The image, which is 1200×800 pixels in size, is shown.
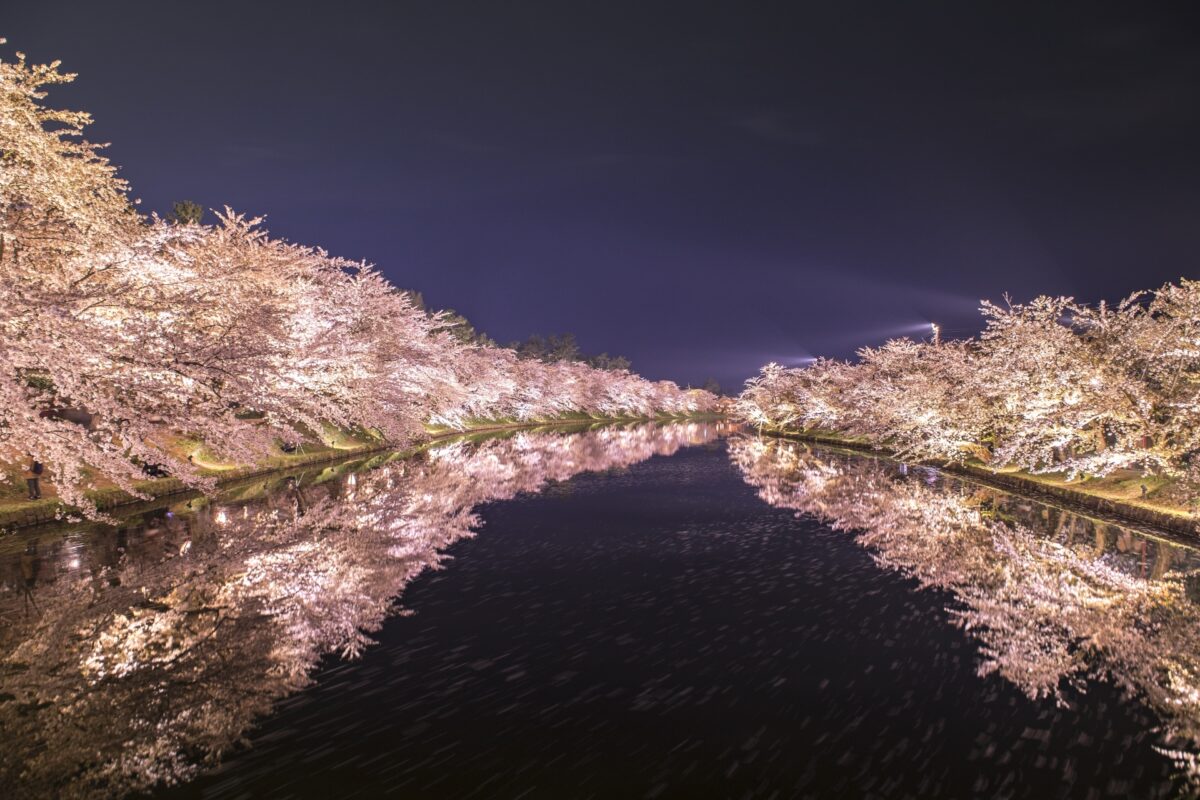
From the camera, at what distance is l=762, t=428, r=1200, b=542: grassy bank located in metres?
21.0

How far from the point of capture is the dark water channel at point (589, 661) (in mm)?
6570

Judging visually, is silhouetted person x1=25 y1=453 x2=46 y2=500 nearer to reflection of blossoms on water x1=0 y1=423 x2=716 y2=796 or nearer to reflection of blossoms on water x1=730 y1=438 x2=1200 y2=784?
reflection of blossoms on water x1=0 y1=423 x2=716 y2=796

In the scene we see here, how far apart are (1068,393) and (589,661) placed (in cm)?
2900

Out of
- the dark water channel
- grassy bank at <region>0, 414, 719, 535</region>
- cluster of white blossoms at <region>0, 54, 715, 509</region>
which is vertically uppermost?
cluster of white blossoms at <region>0, 54, 715, 509</region>

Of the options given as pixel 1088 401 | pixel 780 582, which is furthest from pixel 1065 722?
pixel 1088 401

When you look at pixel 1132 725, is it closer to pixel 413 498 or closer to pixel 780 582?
pixel 780 582

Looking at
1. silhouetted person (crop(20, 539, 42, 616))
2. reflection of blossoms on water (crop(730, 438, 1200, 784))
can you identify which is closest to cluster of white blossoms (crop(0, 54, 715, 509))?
silhouetted person (crop(20, 539, 42, 616))

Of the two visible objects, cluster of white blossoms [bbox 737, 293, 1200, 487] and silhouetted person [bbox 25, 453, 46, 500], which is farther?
cluster of white blossoms [bbox 737, 293, 1200, 487]

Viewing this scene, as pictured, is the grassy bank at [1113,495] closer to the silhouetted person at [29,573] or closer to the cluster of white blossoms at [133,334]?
the cluster of white blossoms at [133,334]

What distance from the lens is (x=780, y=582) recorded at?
1388cm

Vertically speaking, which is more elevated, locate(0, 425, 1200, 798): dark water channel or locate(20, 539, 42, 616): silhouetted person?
locate(20, 539, 42, 616): silhouetted person

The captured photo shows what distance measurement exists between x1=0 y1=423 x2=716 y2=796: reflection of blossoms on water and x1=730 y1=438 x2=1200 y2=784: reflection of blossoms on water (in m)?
11.0

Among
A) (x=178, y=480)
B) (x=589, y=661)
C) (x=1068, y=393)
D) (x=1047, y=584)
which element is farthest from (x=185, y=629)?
(x=1068, y=393)

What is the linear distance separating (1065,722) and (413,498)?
20.2 m
